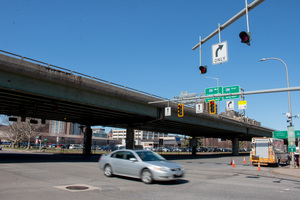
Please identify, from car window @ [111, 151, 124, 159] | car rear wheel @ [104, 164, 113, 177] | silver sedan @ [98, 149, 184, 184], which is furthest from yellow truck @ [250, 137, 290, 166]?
car rear wheel @ [104, 164, 113, 177]

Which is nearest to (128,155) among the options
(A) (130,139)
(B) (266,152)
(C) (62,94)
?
(C) (62,94)

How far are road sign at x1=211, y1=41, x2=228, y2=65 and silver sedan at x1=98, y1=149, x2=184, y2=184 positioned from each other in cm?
515

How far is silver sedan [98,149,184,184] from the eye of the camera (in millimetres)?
10578

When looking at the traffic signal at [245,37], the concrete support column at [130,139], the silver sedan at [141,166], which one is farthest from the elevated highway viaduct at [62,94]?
the traffic signal at [245,37]

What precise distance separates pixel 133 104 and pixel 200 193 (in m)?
22.4

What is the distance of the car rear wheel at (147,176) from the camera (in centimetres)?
1079

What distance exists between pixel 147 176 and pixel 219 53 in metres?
6.46

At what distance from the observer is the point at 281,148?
89.3 feet

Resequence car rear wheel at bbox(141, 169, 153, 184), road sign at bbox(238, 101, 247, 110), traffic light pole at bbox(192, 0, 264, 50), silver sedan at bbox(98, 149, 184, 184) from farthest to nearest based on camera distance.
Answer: road sign at bbox(238, 101, 247, 110)
car rear wheel at bbox(141, 169, 153, 184)
silver sedan at bbox(98, 149, 184, 184)
traffic light pole at bbox(192, 0, 264, 50)

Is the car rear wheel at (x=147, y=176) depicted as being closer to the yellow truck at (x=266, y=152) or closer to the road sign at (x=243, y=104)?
the road sign at (x=243, y=104)

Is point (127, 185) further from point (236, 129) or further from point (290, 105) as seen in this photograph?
point (236, 129)

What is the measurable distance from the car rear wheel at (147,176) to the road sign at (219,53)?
5827 mm

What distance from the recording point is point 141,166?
1118cm

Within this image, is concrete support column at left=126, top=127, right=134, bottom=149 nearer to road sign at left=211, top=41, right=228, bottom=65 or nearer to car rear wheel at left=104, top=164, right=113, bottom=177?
car rear wheel at left=104, top=164, right=113, bottom=177
